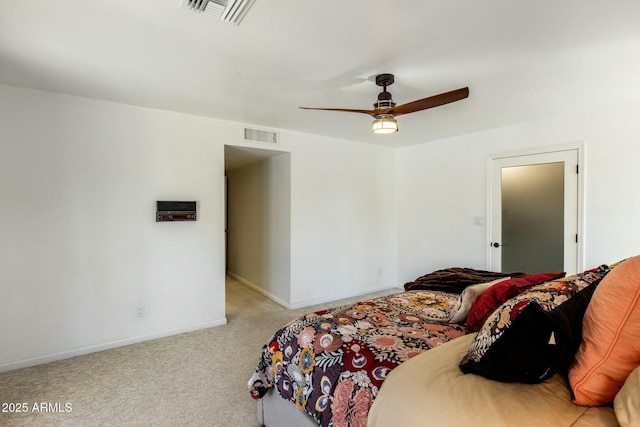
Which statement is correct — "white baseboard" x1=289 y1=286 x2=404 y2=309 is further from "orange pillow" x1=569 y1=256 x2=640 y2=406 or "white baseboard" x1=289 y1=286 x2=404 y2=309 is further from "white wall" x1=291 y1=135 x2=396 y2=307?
"orange pillow" x1=569 y1=256 x2=640 y2=406

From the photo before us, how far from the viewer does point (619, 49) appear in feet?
6.84

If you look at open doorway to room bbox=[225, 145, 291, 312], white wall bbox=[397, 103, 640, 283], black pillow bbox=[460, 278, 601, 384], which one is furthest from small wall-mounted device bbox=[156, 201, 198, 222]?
white wall bbox=[397, 103, 640, 283]

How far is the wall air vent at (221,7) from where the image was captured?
63.4 inches

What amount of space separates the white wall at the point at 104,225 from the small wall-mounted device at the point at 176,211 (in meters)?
0.09

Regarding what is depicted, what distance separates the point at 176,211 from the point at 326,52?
7.58ft

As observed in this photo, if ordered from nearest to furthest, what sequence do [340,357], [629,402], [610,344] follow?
[629,402], [610,344], [340,357]

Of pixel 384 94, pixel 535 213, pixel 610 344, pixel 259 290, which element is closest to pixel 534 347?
pixel 610 344

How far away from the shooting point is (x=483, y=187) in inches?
165

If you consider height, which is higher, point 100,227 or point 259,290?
point 100,227

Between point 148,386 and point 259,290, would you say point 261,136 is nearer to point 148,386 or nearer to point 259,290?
point 259,290

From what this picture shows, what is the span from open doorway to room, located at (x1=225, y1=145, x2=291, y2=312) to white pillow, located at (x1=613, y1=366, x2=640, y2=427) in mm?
3588

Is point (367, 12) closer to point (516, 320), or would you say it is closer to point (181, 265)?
point (516, 320)

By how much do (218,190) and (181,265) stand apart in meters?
0.95

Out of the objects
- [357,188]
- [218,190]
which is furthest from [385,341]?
[357,188]
